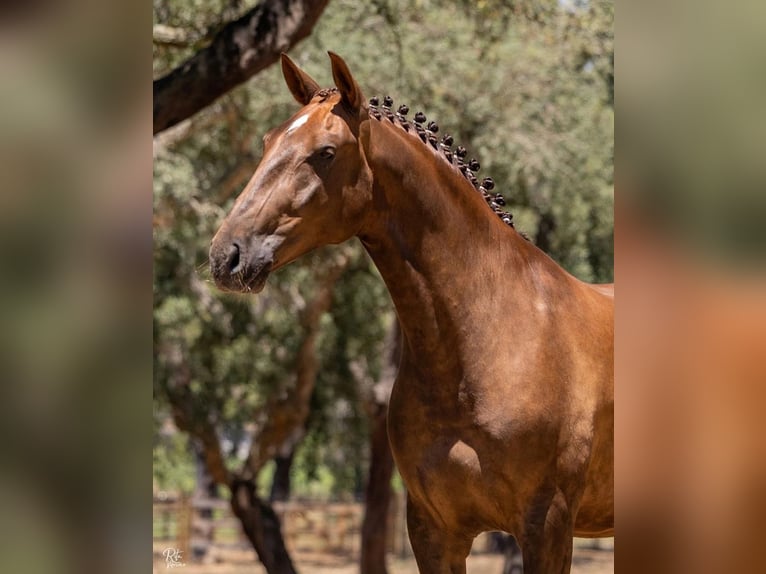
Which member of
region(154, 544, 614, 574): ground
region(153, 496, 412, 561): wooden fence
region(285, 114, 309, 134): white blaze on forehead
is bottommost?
region(154, 544, 614, 574): ground

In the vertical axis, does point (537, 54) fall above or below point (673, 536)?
above

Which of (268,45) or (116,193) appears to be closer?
(116,193)

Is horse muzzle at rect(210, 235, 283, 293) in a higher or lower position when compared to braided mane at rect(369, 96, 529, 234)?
lower

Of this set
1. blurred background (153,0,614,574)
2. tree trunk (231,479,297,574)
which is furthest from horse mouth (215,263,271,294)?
tree trunk (231,479,297,574)

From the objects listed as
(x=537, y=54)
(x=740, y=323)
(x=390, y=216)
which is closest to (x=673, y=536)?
(x=740, y=323)

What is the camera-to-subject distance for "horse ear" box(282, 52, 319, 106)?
3.36 m

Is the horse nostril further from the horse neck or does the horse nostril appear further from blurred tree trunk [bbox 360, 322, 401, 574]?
blurred tree trunk [bbox 360, 322, 401, 574]

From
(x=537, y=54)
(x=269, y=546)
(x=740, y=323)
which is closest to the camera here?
(x=740, y=323)

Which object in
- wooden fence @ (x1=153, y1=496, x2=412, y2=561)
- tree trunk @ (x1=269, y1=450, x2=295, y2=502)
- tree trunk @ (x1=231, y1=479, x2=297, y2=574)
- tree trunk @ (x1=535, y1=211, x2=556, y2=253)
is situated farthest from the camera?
tree trunk @ (x1=269, y1=450, x2=295, y2=502)

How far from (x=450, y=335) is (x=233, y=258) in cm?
79

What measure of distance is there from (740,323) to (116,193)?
23.7 inches

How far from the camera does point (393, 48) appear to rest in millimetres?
11875

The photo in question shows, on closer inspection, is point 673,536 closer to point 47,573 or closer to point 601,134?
point 47,573

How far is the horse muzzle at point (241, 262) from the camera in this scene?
2.95 metres
